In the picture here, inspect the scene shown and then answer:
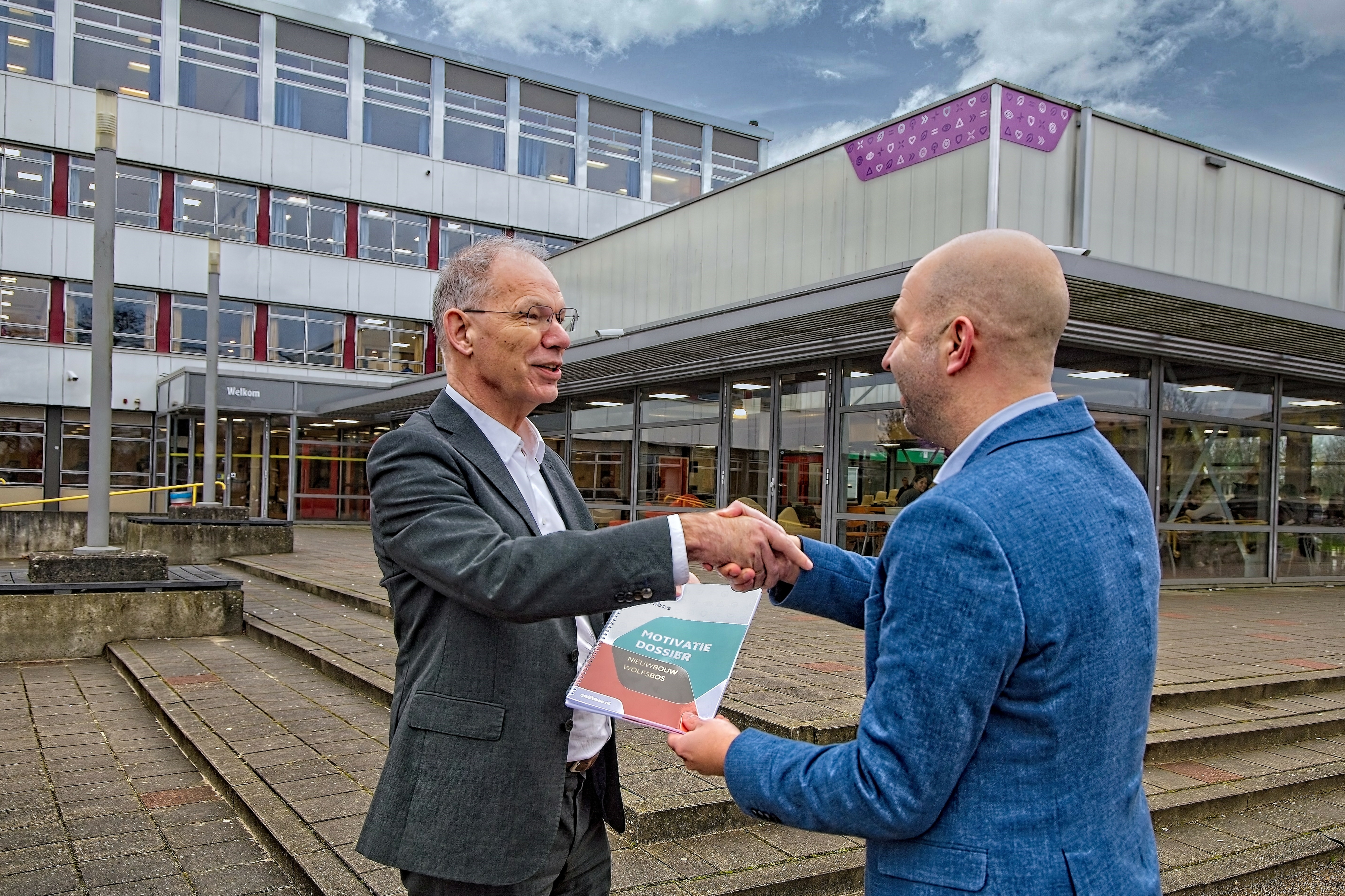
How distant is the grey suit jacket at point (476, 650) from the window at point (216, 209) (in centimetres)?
2717

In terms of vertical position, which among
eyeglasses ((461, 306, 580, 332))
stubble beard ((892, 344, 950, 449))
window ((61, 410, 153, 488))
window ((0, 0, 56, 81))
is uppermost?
window ((0, 0, 56, 81))

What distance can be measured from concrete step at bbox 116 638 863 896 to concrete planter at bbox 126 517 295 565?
Answer: 812 centimetres

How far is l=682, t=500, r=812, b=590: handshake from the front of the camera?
5.70ft


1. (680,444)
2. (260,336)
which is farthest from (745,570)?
(260,336)

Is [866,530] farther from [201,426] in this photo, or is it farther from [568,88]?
[568,88]

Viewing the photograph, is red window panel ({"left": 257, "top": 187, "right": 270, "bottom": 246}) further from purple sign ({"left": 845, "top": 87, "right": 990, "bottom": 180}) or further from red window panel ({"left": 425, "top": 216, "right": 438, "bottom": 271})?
purple sign ({"left": 845, "top": 87, "right": 990, "bottom": 180})

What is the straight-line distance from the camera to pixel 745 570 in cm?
180

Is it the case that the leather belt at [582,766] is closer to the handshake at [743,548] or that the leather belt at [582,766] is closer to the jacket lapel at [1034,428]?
the handshake at [743,548]

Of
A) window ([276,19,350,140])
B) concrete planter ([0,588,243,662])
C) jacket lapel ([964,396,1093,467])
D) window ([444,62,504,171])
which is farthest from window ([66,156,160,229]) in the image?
jacket lapel ([964,396,1093,467])

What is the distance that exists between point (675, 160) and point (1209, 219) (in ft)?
81.1

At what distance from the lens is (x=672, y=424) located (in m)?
15.2

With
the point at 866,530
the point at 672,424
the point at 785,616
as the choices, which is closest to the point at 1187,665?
the point at 785,616

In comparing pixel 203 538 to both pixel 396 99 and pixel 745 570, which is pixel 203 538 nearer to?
pixel 745 570

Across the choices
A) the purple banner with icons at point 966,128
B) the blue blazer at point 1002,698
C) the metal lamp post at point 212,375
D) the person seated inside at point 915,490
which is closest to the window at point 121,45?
the metal lamp post at point 212,375
